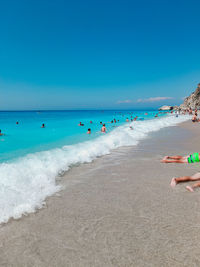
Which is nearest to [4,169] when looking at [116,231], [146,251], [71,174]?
[71,174]

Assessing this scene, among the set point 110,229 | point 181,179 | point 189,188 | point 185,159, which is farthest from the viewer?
point 185,159

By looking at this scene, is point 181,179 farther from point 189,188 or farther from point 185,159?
point 185,159

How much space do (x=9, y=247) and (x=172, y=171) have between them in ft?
15.0

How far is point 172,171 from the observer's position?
203 inches

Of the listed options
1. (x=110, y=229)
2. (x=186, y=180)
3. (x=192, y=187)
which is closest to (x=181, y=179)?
(x=186, y=180)

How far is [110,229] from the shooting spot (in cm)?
256

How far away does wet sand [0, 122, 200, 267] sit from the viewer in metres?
2.04

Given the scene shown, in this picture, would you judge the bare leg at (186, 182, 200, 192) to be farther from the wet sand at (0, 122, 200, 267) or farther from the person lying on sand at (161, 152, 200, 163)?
the person lying on sand at (161, 152, 200, 163)

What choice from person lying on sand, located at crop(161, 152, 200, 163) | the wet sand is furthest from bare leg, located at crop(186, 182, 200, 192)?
person lying on sand, located at crop(161, 152, 200, 163)

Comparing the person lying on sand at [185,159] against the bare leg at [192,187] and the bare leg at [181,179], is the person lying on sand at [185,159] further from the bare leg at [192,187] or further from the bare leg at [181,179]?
the bare leg at [192,187]

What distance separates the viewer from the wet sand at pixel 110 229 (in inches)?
80.4

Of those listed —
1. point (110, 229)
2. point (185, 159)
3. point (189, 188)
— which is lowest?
point (110, 229)

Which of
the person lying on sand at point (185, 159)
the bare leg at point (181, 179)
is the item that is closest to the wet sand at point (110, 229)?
the bare leg at point (181, 179)

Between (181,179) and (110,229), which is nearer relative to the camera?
(110,229)
